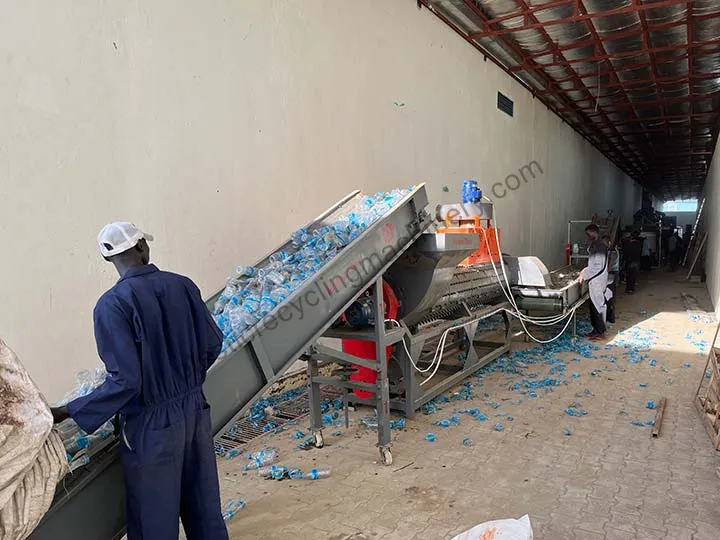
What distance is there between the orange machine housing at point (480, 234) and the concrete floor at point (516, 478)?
162cm

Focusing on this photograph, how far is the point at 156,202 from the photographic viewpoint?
373 cm

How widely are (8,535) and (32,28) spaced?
110 inches

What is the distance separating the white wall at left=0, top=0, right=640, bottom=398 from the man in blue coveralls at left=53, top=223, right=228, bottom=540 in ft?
4.84

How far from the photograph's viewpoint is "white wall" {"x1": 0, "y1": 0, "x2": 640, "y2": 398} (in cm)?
298

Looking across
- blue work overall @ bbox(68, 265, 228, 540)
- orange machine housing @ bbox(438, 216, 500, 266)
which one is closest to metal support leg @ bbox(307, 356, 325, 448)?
blue work overall @ bbox(68, 265, 228, 540)

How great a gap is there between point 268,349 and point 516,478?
1974mm

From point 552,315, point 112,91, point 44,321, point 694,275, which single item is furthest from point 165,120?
point 694,275

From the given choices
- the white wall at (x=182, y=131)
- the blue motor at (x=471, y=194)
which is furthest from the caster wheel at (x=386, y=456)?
the blue motor at (x=471, y=194)

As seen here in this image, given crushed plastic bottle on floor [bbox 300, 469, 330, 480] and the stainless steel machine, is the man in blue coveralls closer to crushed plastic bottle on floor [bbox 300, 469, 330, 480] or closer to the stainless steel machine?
the stainless steel machine

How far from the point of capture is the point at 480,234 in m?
5.77

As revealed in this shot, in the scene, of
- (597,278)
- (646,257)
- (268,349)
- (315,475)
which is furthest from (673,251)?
(268,349)

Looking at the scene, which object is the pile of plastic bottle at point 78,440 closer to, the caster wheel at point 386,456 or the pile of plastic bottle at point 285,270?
the pile of plastic bottle at point 285,270

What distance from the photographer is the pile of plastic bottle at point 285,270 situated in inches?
111

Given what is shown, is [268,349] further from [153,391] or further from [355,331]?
[355,331]
